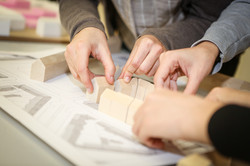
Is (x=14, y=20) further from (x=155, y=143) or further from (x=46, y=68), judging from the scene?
(x=155, y=143)

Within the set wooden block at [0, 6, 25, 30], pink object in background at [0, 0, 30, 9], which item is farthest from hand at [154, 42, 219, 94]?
pink object in background at [0, 0, 30, 9]

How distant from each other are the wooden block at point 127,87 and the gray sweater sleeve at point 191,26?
20 cm

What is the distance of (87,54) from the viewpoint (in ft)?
2.62

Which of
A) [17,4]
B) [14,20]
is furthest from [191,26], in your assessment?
[17,4]

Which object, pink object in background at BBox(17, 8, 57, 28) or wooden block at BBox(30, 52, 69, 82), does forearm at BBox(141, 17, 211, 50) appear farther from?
pink object in background at BBox(17, 8, 57, 28)

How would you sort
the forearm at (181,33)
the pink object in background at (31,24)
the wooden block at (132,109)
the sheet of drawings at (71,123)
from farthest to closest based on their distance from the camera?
the pink object in background at (31,24), the forearm at (181,33), the wooden block at (132,109), the sheet of drawings at (71,123)

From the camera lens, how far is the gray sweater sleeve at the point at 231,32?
32.4 inches

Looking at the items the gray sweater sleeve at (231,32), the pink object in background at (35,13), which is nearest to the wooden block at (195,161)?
the gray sweater sleeve at (231,32)

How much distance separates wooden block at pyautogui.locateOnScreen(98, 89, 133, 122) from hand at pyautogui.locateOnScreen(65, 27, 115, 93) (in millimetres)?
89

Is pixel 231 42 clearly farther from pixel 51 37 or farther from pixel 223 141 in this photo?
pixel 51 37

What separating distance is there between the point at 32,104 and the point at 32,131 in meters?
0.12

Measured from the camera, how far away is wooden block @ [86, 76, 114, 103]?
2.54 ft

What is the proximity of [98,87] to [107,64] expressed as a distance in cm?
8

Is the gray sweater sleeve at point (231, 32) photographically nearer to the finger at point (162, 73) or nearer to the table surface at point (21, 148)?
the finger at point (162, 73)
